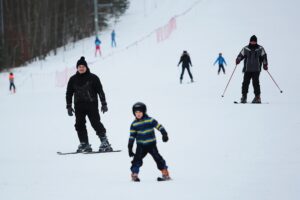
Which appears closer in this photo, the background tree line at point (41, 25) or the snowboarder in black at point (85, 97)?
the snowboarder in black at point (85, 97)

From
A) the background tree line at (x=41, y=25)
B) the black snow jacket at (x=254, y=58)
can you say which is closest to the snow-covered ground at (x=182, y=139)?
the black snow jacket at (x=254, y=58)

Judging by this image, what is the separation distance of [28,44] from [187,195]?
4029 centimetres

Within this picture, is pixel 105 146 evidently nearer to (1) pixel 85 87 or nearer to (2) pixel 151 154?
(1) pixel 85 87

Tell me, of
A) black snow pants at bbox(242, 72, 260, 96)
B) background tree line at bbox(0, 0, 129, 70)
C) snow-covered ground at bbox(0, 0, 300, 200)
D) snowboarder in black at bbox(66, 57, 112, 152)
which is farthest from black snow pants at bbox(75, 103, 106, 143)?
background tree line at bbox(0, 0, 129, 70)

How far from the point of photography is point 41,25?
147 ft

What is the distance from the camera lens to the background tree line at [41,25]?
142 feet

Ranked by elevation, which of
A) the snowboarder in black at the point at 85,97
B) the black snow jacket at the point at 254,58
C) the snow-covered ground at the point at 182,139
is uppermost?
the black snow jacket at the point at 254,58

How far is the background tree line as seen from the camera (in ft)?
142

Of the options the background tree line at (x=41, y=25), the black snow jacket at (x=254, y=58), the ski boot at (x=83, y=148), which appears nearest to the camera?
the ski boot at (x=83, y=148)

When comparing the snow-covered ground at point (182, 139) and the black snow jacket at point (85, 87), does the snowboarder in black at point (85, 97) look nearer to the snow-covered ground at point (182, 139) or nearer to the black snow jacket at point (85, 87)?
the black snow jacket at point (85, 87)

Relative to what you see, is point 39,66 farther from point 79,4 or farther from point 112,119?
point 112,119

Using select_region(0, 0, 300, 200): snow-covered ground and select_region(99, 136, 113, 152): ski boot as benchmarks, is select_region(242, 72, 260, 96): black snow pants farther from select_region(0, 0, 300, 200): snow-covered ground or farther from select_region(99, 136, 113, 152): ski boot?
select_region(99, 136, 113, 152): ski boot

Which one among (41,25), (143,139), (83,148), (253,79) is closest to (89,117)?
(83,148)

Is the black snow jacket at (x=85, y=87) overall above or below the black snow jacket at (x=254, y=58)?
below
